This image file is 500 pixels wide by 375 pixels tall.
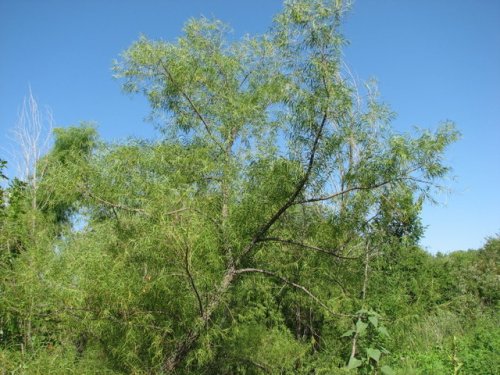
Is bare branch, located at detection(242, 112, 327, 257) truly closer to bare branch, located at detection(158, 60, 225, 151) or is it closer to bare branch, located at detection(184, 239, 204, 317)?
bare branch, located at detection(184, 239, 204, 317)

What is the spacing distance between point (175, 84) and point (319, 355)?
11.4 ft

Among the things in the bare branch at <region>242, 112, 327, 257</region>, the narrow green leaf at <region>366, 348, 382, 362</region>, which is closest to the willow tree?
the bare branch at <region>242, 112, 327, 257</region>

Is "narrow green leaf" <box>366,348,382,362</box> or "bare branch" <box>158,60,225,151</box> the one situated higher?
"bare branch" <box>158,60,225,151</box>

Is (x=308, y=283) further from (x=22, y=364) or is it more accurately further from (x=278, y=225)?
(x=22, y=364)

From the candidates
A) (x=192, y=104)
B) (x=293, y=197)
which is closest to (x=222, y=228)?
(x=293, y=197)

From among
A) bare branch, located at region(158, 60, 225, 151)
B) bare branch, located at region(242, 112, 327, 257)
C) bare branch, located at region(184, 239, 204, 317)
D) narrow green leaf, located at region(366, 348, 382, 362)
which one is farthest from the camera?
bare branch, located at region(158, 60, 225, 151)

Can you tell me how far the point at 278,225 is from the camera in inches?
169

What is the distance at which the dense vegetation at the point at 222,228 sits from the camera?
351 centimetres

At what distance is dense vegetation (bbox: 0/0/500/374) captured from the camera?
11.5 ft

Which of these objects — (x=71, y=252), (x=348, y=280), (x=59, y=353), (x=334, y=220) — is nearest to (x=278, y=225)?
(x=334, y=220)

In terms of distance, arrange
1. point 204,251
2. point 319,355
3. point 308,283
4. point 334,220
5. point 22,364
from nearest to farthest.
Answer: point 204,251 < point 22,364 < point 334,220 < point 308,283 < point 319,355

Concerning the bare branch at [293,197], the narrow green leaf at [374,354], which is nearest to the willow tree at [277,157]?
the bare branch at [293,197]

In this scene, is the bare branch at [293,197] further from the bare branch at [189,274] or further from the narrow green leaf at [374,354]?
the narrow green leaf at [374,354]

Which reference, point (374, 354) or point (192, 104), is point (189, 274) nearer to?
point (374, 354)
